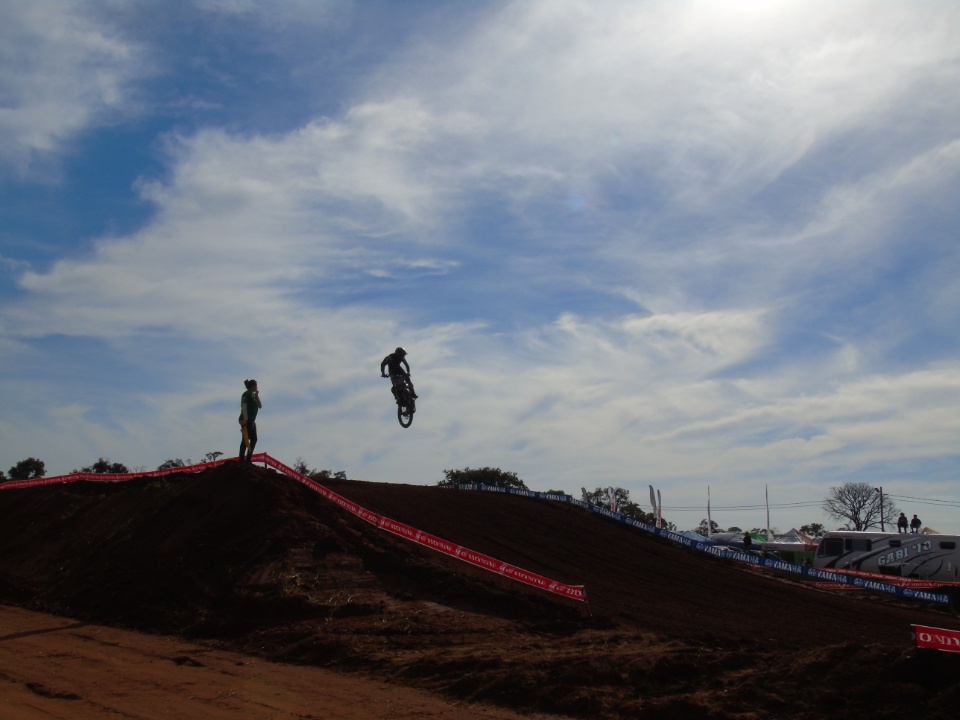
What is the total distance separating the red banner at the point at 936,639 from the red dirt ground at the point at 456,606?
6.4 inches

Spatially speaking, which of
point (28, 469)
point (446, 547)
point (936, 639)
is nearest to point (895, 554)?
point (446, 547)

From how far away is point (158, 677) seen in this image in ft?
30.6

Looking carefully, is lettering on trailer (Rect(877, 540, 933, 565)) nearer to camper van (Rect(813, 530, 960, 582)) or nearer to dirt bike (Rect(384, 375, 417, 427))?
camper van (Rect(813, 530, 960, 582))

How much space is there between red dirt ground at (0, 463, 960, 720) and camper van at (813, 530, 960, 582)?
779cm

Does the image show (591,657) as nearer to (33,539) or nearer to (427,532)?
(427,532)

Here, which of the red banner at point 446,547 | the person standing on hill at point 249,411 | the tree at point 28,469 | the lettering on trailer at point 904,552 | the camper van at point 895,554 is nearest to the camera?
the red banner at point 446,547

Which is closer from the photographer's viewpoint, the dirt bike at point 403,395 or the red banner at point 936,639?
the red banner at point 936,639

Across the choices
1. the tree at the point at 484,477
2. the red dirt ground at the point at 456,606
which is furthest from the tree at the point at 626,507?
the red dirt ground at the point at 456,606

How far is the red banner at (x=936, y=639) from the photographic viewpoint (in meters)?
7.79

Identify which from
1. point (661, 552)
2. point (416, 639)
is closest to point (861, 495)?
point (661, 552)

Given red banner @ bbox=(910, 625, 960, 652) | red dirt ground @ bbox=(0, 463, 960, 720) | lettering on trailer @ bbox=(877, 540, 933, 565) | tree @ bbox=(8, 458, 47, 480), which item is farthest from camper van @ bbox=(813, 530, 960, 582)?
tree @ bbox=(8, 458, 47, 480)

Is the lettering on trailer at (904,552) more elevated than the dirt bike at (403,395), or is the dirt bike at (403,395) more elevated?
→ the dirt bike at (403,395)

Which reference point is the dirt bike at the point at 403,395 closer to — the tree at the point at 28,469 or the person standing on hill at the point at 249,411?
the person standing on hill at the point at 249,411

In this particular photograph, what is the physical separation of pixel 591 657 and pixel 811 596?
12503mm
